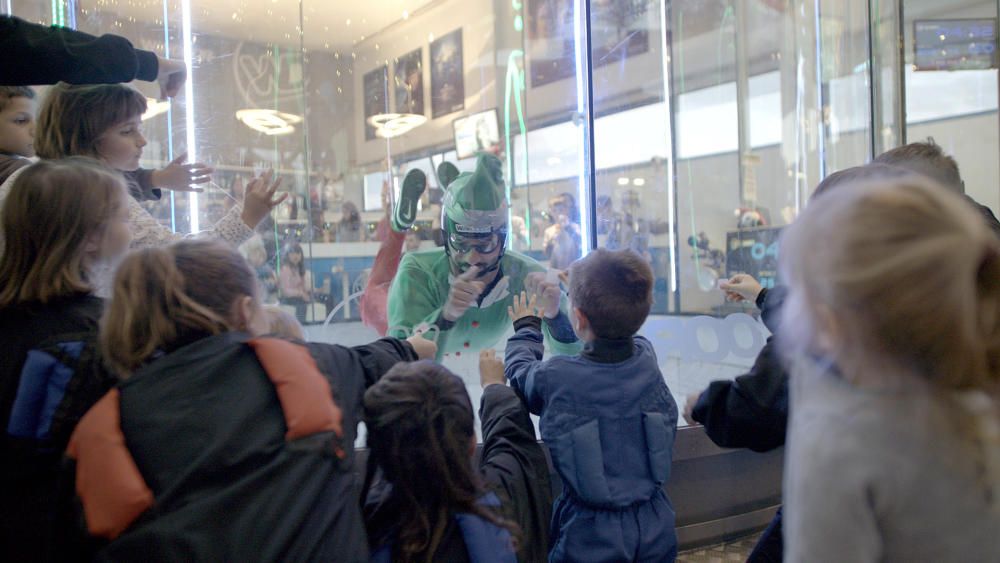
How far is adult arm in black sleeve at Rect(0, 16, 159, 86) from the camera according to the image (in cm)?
136

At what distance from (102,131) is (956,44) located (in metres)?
4.65

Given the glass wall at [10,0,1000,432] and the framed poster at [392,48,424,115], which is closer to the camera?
the glass wall at [10,0,1000,432]

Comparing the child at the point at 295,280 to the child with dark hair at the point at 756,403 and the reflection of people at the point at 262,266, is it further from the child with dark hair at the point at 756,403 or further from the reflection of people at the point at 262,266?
the child with dark hair at the point at 756,403

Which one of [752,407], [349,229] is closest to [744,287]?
[752,407]

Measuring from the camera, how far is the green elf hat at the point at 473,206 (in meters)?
2.23

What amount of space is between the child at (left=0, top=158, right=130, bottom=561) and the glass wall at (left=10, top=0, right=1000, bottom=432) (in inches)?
36.0

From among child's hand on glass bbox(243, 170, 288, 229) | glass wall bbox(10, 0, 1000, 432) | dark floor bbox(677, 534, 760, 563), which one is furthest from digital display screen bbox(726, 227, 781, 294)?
child's hand on glass bbox(243, 170, 288, 229)

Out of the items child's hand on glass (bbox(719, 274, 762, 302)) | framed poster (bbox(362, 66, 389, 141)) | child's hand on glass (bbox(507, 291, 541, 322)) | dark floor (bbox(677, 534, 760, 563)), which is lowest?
dark floor (bbox(677, 534, 760, 563))

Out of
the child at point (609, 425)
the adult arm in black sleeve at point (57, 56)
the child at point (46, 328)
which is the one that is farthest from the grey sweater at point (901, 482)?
the adult arm in black sleeve at point (57, 56)

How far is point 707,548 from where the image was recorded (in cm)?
264

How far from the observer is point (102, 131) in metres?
1.62

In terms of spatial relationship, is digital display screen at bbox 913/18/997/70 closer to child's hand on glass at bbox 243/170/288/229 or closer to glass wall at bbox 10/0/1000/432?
glass wall at bbox 10/0/1000/432

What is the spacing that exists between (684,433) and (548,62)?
1371mm

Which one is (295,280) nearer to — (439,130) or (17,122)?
(439,130)
